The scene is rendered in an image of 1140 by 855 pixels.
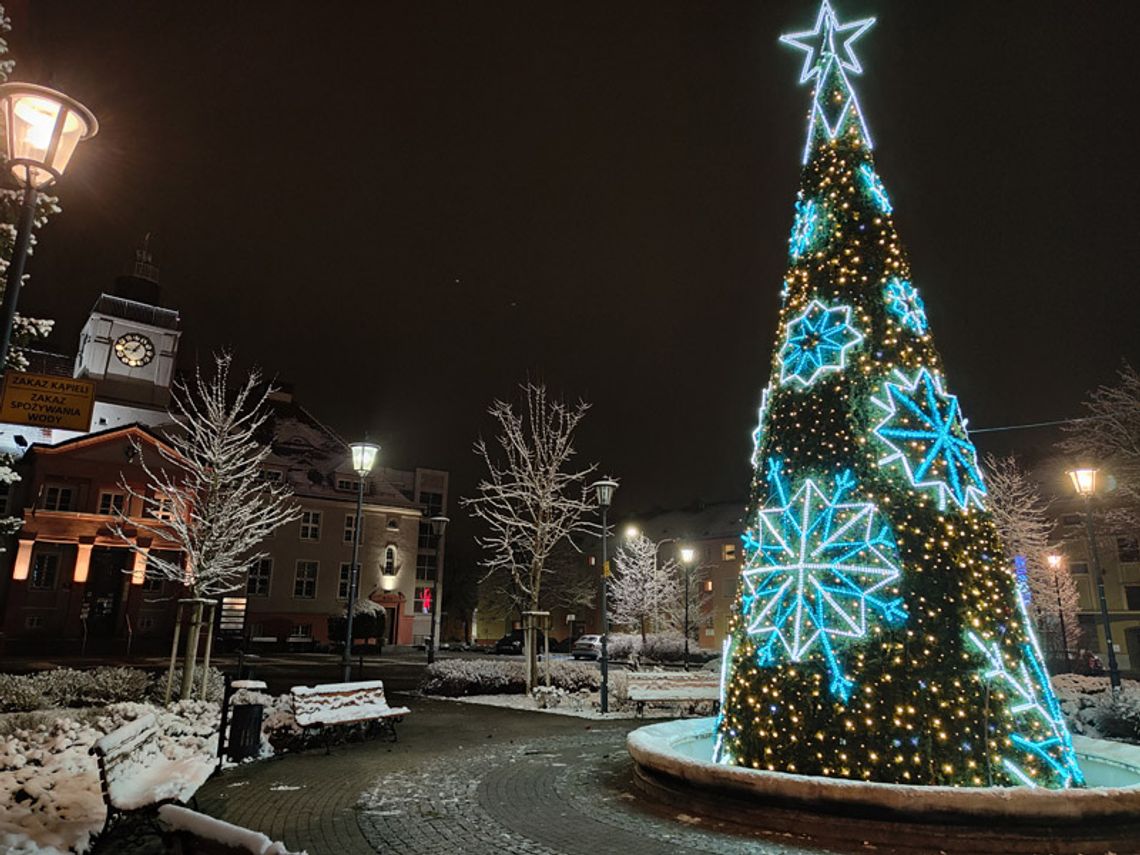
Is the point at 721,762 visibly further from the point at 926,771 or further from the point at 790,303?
the point at 790,303

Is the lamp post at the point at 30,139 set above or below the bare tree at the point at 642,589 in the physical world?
above

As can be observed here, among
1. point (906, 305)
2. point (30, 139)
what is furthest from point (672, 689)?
point (30, 139)

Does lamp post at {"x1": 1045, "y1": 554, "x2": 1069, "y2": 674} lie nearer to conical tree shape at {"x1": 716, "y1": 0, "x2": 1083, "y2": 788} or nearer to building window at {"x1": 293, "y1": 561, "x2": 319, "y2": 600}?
conical tree shape at {"x1": 716, "y1": 0, "x2": 1083, "y2": 788}

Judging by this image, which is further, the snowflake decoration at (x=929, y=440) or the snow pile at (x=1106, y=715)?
the snow pile at (x=1106, y=715)

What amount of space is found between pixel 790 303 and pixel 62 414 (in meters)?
7.54

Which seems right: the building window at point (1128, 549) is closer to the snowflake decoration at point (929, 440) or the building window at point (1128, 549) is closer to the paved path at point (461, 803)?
the paved path at point (461, 803)

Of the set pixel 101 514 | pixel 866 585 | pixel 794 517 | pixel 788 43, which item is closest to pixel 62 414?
pixel 794 517

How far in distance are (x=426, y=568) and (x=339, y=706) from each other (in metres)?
54.6

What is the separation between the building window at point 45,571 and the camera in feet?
128

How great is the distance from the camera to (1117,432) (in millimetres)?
24047

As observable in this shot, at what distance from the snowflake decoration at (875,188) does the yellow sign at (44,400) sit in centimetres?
836

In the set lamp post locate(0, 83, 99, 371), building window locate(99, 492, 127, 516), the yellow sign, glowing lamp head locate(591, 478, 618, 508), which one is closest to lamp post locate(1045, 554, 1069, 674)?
glowing lamp head locate(591, 478, 618, 508)

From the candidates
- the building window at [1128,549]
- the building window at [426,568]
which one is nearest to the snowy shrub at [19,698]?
the building window at [426,568]

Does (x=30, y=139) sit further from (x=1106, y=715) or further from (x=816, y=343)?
(x=1106, y=715)
